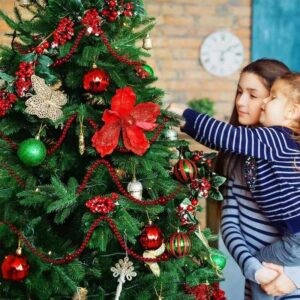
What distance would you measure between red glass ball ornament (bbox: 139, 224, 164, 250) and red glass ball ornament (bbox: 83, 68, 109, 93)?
1.11ft

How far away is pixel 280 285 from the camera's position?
1312 mm

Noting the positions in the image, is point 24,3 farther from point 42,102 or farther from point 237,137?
point 237,137

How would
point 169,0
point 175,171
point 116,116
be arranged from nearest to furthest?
point 116,116 → point 175,171 → point 169,0

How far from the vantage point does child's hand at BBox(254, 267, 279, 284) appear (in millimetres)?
1319

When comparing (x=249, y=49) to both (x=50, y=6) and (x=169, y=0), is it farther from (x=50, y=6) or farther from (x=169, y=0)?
(x=50, y=6)

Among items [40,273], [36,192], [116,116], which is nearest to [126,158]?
[116,116]

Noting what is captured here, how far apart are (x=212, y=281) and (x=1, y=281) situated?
0.57 metres

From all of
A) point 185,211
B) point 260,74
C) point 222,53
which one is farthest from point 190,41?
point 185,211

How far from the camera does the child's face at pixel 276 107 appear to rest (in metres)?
1.34

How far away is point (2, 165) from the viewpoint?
3.77ft

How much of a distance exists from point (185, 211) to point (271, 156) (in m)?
0.27

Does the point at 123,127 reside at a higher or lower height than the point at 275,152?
higher

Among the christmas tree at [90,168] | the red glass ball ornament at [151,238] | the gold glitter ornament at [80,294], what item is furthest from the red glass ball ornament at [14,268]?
the red glass ball ornament at [151,238]

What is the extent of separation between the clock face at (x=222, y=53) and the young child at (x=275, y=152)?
2325 mm
